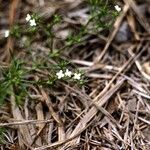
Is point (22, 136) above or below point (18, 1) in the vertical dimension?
below

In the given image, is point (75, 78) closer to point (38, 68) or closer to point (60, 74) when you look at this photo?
point (60, 74)

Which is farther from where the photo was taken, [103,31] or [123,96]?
[103,31]

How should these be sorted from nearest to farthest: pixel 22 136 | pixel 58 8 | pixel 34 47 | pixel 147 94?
pixel 22 136
pixel 147 94
pixel 34 47
pixel 58 8

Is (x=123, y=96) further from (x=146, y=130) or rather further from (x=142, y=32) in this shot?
(x=142, y=32)

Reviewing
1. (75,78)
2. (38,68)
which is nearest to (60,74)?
(75,78)

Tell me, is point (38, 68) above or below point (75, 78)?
above

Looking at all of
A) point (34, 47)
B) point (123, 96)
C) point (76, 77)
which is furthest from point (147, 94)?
point (34, 47)

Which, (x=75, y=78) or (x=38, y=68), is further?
(x=38, y=68)

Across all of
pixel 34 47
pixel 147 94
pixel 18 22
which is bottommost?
pixel 147 94
